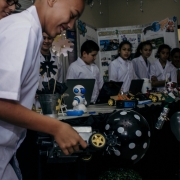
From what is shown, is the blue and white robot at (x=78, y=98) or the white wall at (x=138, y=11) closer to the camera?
the blue and white robot at (x=78, y=98)

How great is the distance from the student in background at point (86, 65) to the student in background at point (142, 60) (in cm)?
115

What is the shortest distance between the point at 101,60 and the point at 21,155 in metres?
3.84

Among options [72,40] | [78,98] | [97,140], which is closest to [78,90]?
[78,98]

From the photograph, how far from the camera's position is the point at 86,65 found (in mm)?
3418

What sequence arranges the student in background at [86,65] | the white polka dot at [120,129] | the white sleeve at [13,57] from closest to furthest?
the white sleeve at [13,57] < the white polka dot at [120,129] < the student in background at [86,65]

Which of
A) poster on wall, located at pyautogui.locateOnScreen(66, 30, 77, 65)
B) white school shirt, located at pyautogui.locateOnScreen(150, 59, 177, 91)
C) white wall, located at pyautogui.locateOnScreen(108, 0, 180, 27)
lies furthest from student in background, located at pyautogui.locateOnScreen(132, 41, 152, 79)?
white wall, located at pyautogui.locateOnScreen(108, 0, 180, 27)

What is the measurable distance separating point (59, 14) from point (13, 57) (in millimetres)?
212

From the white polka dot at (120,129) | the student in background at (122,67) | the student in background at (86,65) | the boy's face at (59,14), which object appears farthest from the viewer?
the student in background at (122,67)

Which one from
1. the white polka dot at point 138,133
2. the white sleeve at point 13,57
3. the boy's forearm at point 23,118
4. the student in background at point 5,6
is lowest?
the white polka dot at point 138,133

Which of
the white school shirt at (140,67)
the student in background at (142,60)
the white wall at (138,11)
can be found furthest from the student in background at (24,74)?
the white wall at (138,11)

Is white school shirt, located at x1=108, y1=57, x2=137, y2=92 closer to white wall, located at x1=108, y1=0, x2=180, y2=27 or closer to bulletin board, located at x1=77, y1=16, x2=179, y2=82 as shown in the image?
bulletin board, located at x1=77, y1=16, x2=179, y2=82

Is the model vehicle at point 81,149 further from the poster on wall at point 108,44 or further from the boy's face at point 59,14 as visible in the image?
the poster on wall at point 108,44

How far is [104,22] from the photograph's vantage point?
6.13m

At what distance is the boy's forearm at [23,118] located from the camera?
675 mm
